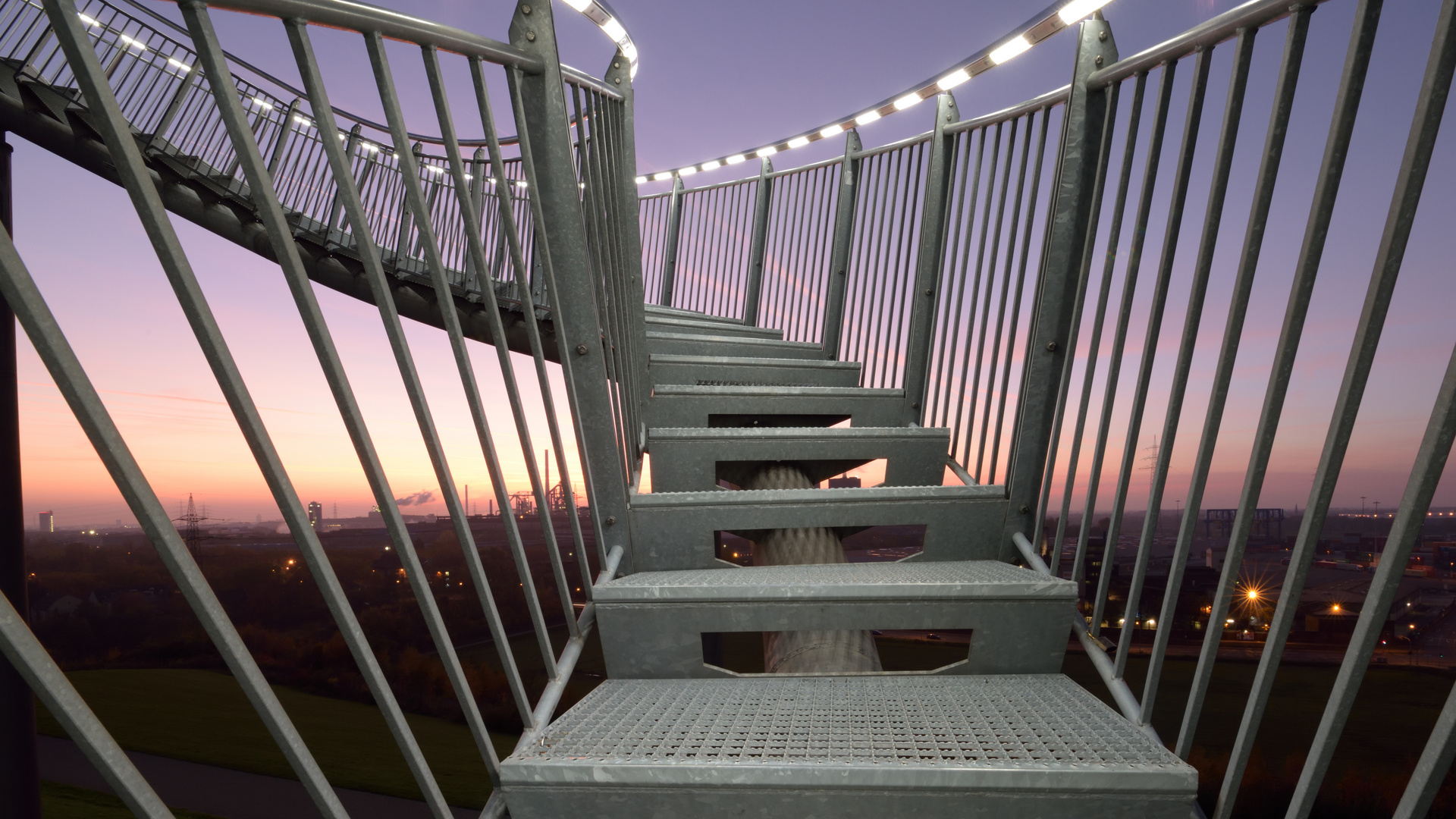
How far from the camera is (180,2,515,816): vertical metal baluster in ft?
1.96

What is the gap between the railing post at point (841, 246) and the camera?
2926 mm

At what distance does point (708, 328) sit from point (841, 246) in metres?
0.77

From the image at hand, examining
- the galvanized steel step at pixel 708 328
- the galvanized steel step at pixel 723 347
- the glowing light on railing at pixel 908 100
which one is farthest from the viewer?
the galvanized steel step at pixel 708 328

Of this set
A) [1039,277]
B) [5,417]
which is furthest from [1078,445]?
[5,417]

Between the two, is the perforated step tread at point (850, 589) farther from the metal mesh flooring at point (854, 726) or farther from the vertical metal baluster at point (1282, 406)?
the vertical metal baluster at point (1282, 406)

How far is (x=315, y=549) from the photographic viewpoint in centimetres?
64

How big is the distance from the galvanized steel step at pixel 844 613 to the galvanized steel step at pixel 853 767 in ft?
→ 0.50

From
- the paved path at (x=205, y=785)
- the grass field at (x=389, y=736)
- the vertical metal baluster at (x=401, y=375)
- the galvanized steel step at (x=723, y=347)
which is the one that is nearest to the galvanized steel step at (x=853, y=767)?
the vertical metal baluster at (x=401, y=375)

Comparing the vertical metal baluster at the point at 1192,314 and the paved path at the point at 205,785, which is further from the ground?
the vertical metal baluster at the point at 1192,314

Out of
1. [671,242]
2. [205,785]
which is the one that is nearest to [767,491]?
[671,242]

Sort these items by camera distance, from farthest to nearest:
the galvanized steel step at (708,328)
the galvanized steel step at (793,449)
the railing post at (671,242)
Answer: the railing post at (671,242)
the galvanized steel step at (708,328)
the galvanized steel step at (793,449)

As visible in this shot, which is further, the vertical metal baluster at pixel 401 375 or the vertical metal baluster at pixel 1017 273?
the vertical metal baluster at pixel 1017 273

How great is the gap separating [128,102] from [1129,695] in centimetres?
724

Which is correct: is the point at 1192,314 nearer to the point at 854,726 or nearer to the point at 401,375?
the point at 854,726
